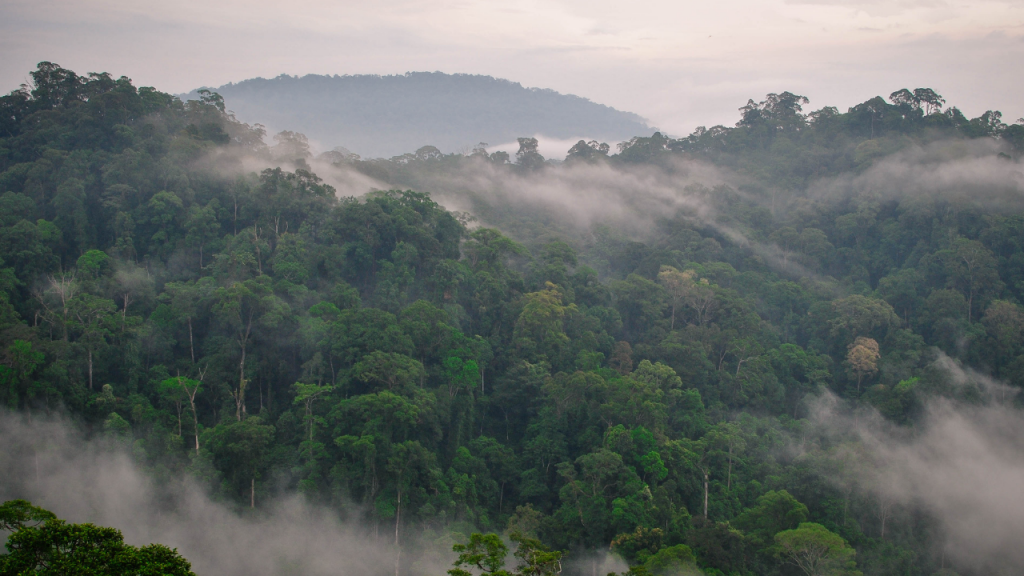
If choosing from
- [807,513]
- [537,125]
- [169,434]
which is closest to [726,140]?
[807,513]

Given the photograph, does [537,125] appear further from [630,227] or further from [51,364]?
[51,364]

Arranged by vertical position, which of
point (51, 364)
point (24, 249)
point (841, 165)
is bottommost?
point (51, 364)

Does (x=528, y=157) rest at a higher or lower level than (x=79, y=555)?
higher

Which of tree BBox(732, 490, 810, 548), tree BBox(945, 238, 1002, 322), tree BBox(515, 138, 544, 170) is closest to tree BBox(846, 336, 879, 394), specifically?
tree BBox(945, 238, 1002, 322)

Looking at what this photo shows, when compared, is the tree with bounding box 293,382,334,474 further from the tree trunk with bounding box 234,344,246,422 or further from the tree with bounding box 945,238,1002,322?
the tree with bounding box 945,238,1002,322

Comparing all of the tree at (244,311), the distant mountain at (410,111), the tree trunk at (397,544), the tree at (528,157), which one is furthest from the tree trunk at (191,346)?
the distant mountain at (410,111)

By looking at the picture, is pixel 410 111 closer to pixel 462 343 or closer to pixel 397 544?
pixel 462 343

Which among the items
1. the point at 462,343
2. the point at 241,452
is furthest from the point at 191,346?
the point at 462,343
